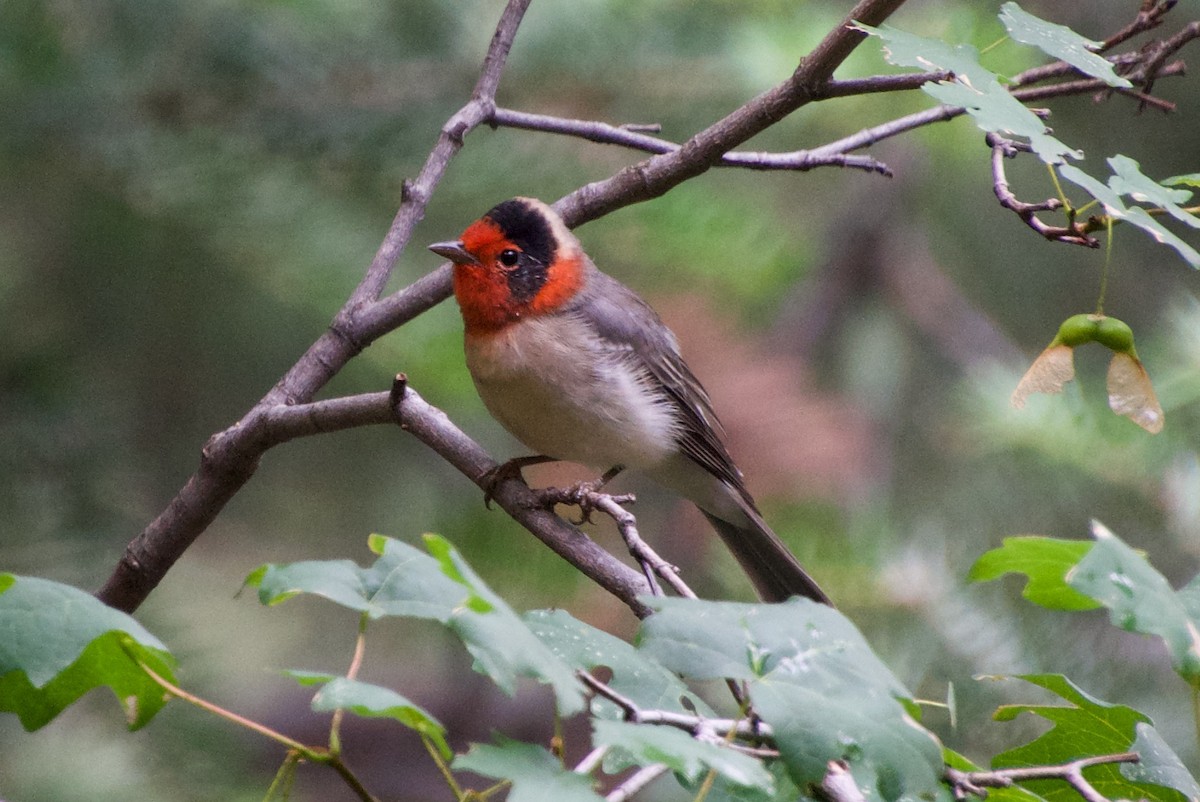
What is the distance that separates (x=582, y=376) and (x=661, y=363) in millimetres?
372

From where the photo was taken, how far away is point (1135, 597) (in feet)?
3.58

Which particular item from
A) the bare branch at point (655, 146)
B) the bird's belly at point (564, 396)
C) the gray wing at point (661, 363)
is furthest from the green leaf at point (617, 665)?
the gray wing at point (661, 363)

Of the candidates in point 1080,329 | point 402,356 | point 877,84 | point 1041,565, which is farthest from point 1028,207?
point 402,356

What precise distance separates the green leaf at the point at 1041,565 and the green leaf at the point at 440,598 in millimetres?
467

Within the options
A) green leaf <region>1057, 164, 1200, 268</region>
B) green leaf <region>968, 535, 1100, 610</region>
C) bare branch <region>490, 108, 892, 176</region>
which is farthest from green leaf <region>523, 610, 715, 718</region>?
bare branch <region>490, 108, 892, 176</region>

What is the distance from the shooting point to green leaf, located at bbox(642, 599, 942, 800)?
1045 millimetres

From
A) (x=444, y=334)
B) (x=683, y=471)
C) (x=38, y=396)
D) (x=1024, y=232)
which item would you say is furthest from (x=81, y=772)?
(x=1024, y=232)

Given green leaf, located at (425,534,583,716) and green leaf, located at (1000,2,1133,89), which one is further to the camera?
green leaf, located at (1000,2,1133,89)

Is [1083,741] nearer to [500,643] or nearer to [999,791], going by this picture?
[999,791]

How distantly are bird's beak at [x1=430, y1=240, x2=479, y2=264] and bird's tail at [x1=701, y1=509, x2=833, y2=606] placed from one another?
0.93m

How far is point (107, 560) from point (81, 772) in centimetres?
47

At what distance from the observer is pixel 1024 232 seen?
17.1 ft

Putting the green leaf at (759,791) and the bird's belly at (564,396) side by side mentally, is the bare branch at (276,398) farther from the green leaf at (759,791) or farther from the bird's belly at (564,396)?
the green leaf at (759,791)

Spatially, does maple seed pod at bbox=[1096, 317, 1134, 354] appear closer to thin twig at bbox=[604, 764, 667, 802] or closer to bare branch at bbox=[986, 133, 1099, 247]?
bare branch at bbox=[986, 133, 1099, 247]
